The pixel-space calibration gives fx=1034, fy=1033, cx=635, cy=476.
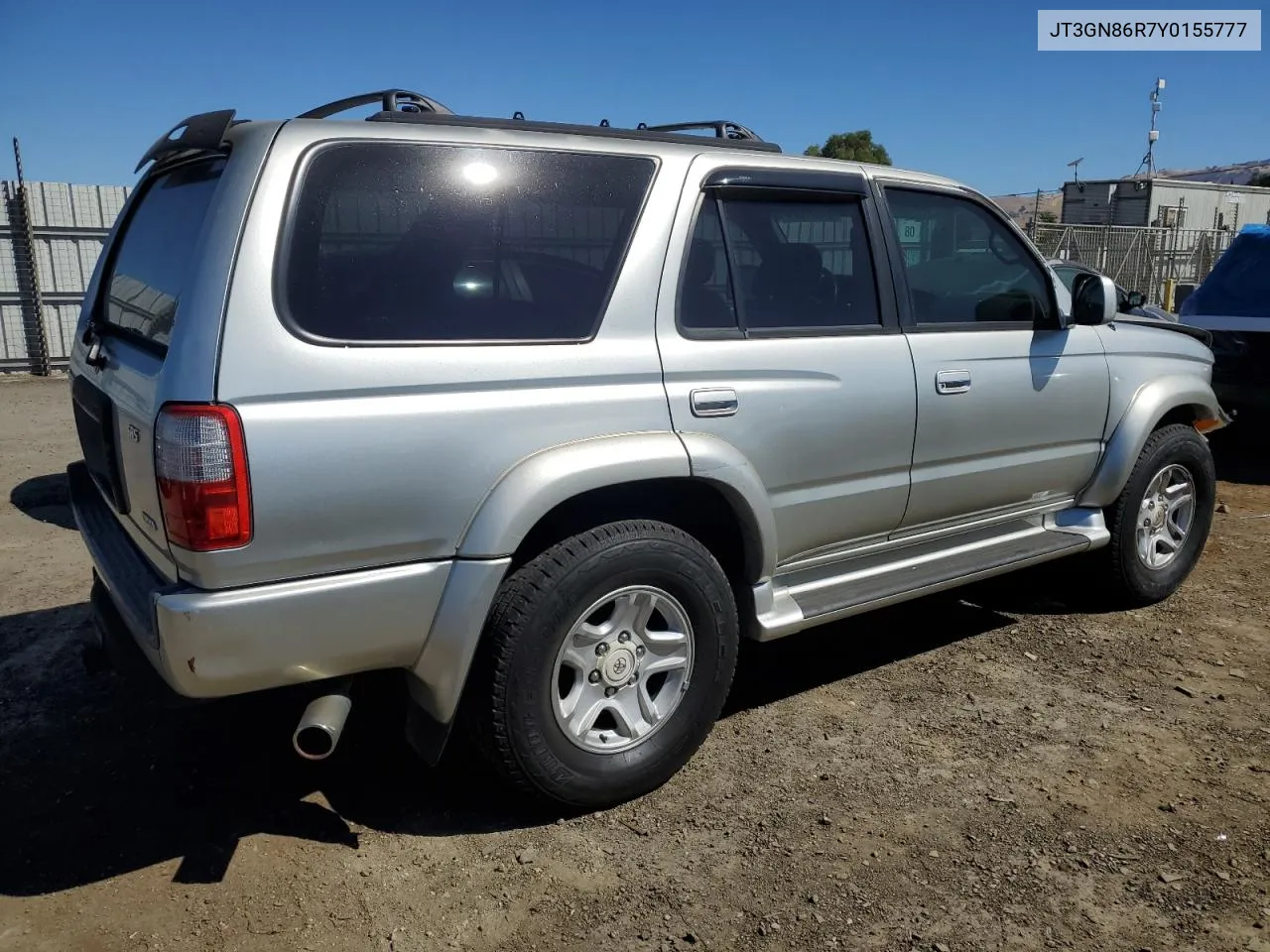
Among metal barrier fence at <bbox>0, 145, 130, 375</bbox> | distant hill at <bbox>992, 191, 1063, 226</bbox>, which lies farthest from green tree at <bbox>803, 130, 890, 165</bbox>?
metal barrier fence at <bbox>0, 145, 130, 375</bbox>

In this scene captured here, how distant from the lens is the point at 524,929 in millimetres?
2670

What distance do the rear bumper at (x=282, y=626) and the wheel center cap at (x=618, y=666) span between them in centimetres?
51

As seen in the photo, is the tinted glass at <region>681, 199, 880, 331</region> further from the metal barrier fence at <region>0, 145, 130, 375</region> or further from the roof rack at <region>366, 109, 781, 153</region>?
the metal barrier fence at <region>0, 145, 130, 375</region>

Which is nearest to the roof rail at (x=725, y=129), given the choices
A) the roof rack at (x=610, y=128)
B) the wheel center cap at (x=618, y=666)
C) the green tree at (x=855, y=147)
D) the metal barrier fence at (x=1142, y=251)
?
the roof rack at (x=610, y=128)

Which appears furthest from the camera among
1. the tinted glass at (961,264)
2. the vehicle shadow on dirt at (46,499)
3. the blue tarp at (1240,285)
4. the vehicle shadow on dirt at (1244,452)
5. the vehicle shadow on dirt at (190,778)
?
A: the blue tarp at (1240,285)

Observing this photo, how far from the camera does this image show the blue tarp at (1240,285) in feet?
27.1

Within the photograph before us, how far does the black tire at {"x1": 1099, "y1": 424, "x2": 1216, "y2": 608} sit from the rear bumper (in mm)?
3202

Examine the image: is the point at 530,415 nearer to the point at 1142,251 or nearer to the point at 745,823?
the point at 745,823

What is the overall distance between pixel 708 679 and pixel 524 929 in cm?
96

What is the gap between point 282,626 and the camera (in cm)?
255

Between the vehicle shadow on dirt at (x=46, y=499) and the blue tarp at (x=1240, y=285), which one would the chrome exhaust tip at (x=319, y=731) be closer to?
the vehicle shadow on dirt at (x=46, y=499)

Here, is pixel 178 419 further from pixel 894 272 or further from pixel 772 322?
pixel 894 272

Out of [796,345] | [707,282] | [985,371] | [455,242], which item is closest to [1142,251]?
[985,371]

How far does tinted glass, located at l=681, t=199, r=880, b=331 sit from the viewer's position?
3.29m
